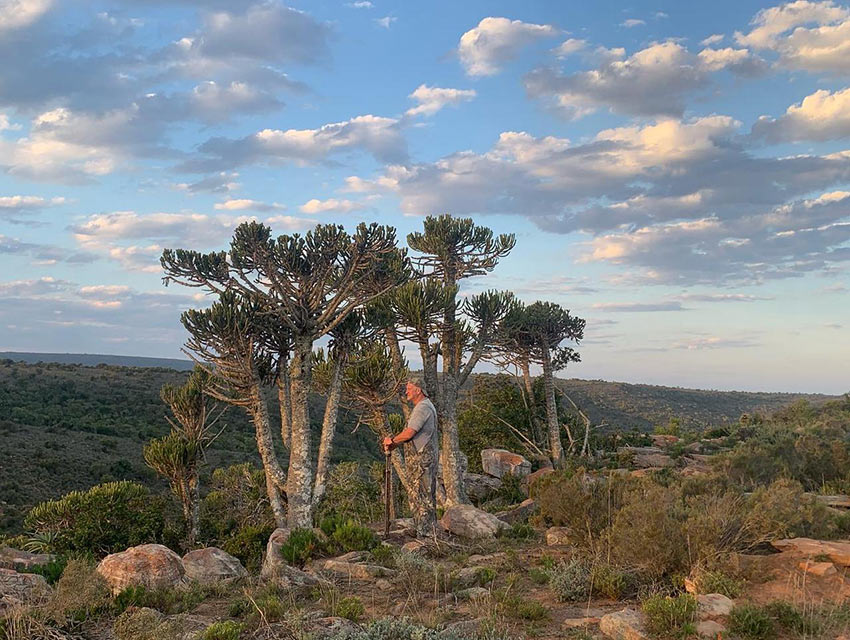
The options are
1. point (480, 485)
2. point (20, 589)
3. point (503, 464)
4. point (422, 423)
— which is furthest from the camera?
point (503, 464)

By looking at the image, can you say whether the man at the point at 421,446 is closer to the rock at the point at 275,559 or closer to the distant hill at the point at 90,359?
the rock at the point at 275,559

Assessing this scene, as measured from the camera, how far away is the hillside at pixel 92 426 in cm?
2659

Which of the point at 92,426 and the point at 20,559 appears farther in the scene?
the point at 92,426

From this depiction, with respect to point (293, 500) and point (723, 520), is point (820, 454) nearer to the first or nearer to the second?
point (723, 520)

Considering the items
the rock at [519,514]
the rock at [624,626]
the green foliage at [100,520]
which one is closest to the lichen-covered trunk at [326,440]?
the green foliage at [100,520]

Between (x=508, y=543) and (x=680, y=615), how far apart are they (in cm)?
499

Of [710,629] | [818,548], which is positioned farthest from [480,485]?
[710,629]

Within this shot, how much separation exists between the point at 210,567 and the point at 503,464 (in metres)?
13.5

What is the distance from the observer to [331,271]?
15047mm

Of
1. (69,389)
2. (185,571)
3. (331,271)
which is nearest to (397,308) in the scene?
(331,271)

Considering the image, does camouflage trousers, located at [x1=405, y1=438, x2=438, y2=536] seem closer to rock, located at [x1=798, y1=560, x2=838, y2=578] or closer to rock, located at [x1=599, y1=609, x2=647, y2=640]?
rock, located at [x1=599, y1=609, x2=647, y2=640]

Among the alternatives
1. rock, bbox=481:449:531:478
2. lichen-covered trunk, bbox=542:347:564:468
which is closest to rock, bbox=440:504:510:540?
rock, bbox=481:449:531:478

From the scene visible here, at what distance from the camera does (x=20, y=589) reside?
718 centimetres

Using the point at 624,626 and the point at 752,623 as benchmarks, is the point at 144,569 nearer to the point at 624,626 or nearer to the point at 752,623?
the point at 624,626
